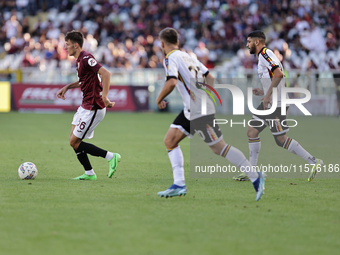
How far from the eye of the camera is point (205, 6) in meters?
31.8

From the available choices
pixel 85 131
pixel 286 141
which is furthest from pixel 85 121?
pixel 286 141

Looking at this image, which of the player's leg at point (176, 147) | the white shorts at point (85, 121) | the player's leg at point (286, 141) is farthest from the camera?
the player's leg at point (286, 141)

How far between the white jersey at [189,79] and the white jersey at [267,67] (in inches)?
77.1

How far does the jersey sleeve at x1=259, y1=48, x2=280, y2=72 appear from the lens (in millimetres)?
9406

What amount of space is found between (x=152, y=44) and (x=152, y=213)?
23.6 m

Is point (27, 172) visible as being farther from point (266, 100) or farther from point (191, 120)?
point (266, 100)

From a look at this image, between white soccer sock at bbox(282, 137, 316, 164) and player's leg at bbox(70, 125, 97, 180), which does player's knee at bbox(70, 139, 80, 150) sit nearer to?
player's leg at bbox(70, 125, 97, 180)

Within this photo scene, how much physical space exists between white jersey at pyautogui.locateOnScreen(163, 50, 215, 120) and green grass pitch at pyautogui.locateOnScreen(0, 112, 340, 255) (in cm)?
111

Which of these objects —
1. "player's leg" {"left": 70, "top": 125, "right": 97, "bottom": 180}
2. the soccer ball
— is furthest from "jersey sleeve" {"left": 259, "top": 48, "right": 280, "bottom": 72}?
the soccer ball

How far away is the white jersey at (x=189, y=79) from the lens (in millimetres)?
7625

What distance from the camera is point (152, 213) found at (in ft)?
22.7

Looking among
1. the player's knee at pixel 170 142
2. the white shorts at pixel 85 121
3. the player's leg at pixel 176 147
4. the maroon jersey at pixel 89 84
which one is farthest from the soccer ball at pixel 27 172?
the player's knee at pixel 170 142

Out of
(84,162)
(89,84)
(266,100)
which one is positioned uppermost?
(89,84)

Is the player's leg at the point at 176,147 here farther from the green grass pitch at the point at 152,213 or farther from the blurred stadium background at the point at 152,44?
the blurred stadium background at the point at 152,44
